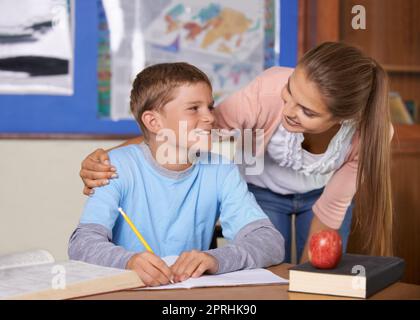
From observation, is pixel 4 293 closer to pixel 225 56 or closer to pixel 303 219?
pixel 303 219

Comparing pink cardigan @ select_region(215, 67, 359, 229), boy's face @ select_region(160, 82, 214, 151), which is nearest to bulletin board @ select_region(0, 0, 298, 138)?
pink cardigan @ select_region(215, 67, 359, 229)

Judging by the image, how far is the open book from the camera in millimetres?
1006

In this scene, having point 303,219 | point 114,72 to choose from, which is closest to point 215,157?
point 303,219

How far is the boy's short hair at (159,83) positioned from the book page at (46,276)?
1.70 feet

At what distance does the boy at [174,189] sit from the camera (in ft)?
4.66

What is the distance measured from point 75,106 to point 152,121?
1320 millimetres

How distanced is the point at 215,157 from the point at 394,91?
1867 mm

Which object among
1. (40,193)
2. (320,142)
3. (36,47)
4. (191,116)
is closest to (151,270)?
(191,116)

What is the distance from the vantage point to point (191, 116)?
156cm

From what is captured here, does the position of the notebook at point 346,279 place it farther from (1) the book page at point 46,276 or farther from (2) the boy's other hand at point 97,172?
(2) the boy's other hand at point 97,172

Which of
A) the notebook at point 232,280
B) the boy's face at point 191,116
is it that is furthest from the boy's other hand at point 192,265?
the boy's face at point 191,116

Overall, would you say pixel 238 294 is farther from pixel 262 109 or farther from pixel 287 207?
pixel 287 207

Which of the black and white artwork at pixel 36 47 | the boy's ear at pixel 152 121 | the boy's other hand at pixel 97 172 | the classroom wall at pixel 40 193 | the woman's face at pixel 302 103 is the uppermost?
the black and white artwork at pixel 36 47

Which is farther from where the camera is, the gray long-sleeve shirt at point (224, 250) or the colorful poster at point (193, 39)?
the colorful poster at point (193, 39)
